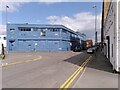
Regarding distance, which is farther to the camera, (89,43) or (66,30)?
(89,43)

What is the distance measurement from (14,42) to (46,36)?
33.2 feet

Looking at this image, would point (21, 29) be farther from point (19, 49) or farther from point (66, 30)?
point (66, 30)

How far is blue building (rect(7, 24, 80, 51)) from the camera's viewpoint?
7575 centimetres

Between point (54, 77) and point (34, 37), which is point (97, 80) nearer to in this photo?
point (54, 77)

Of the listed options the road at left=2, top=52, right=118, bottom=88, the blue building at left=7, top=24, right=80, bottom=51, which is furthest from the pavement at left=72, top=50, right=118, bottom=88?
the blue building at left=7, top=24, right=80, bottom=51

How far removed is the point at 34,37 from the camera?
76875 mm

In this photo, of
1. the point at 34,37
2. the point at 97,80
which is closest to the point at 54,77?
the point at 97,80

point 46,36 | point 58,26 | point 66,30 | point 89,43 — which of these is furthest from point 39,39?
point 89,43

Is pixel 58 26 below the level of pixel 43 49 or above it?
above

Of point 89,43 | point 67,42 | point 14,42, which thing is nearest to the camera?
point 14,42

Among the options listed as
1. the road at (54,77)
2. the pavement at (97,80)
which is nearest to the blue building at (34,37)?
the road at (54,77)

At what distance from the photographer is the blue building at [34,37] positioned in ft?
249

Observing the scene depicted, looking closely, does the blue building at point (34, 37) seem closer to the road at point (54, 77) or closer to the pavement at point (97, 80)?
the road at point (54, 77)

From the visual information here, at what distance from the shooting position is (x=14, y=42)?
248 feet
